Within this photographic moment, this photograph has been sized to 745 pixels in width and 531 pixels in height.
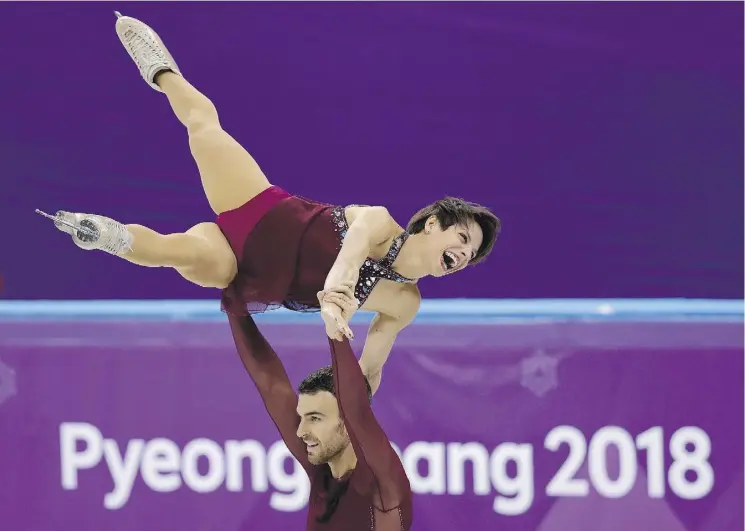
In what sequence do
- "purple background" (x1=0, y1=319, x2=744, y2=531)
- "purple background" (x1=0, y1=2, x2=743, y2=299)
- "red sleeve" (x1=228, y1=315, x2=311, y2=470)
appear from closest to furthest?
"red sleeve" (x1=228, y1=315, x2=311, y2=470), "purple background" (x1=0, y1=319, x2=744, y2=531), "purple background" (x1=0, y1=2, x2=743, y2=299)

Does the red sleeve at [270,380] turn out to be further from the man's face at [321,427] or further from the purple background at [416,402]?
the purple background at [416,402]

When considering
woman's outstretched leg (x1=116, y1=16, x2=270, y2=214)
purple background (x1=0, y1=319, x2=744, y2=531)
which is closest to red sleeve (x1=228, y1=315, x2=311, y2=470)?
woman's outstretched leg (x1=116, y1=16, x2=270, y2=214)

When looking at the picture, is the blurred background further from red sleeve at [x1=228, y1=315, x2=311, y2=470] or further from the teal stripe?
red sleeve at [x1=228, y1=315, x2=311, y2=470]

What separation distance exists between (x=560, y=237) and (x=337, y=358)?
215 cm

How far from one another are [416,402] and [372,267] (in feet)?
3.94

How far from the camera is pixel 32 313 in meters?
3.83

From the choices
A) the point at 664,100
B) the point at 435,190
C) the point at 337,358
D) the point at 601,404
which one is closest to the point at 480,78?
the point at 435,190

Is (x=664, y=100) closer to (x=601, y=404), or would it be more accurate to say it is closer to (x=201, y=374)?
(x=601, y=404)

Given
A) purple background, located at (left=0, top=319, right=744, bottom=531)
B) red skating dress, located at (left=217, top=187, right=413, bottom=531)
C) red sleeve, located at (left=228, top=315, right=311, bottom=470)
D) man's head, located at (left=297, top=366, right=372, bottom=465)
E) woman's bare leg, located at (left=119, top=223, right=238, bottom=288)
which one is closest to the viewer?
woman's bare leg, located at (left=119, top=223, right=238, bottom=288)

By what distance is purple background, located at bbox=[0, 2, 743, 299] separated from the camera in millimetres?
4285

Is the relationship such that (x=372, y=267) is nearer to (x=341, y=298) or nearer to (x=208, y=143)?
(x=341, y=298)

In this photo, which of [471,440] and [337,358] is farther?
[471,440]

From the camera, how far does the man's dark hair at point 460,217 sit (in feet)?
8.24

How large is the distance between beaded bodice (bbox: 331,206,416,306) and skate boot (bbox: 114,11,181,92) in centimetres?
64
